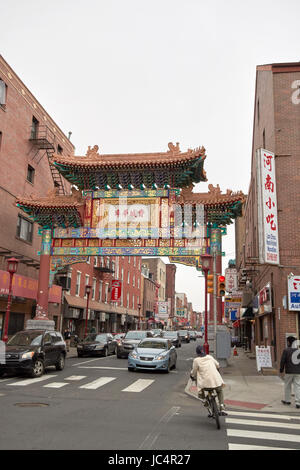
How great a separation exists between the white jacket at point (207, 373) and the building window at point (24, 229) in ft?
71.3

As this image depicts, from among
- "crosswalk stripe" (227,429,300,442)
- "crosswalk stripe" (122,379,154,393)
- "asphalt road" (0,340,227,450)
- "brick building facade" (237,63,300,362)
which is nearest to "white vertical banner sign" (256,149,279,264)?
"brick building facade" (237,63,300,362)

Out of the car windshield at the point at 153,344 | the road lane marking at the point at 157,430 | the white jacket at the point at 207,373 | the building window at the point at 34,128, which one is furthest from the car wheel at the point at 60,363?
the building window at the point at 34,128

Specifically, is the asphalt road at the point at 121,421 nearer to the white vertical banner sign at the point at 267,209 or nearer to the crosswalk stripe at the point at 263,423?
the crosswalk stripe at the point at 263,423

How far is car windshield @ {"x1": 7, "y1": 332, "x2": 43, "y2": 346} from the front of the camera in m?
15.8

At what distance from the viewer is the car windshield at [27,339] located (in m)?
Answer: 15.8

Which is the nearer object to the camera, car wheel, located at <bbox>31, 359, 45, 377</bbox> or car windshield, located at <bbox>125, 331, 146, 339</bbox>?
car wheel, located at <bbox>31, 359, 45, 377</bbox>

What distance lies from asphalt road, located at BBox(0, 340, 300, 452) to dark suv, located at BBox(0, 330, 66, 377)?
2.45 ft

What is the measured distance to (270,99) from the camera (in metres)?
19.0

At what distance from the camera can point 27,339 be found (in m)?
16.0

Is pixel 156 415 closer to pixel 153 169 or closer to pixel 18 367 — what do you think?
pixel 18 367

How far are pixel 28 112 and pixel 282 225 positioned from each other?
68.3ft

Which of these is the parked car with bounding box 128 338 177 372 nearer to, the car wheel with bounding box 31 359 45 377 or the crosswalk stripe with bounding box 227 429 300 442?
the car wheel with bounding box 31 359 45 377

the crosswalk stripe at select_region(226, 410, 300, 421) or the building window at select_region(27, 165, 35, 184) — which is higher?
the building window at select_region(27, 165, 35, 184)
